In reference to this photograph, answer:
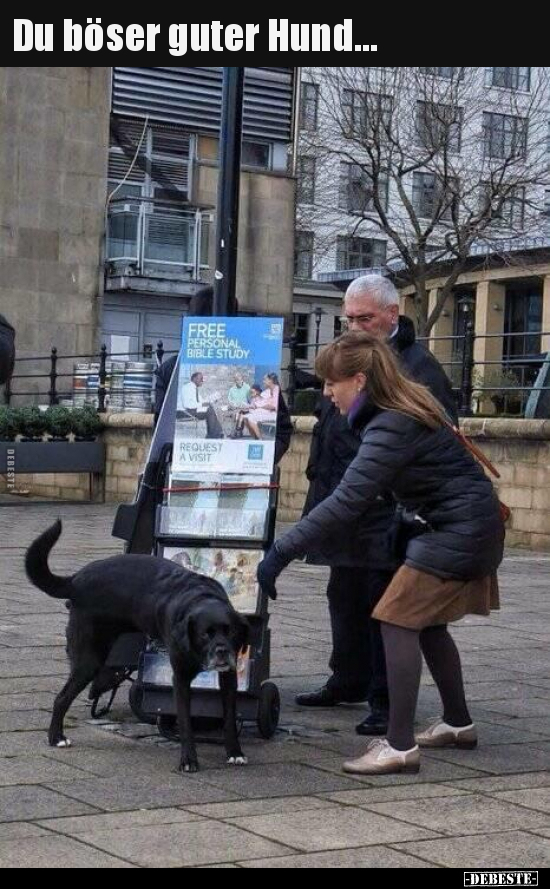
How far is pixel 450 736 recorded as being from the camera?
6371mm

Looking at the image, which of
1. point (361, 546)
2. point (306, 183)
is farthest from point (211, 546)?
point (306, 183)

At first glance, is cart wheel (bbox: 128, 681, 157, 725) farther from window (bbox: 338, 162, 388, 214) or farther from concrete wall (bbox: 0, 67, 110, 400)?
window (bbox: 338, 162, 388, 214)

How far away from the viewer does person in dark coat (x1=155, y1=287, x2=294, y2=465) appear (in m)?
6.78

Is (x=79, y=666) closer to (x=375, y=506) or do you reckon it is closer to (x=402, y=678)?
(x=402, y=678)

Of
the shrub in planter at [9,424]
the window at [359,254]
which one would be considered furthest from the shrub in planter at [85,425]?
the window at [359,254]

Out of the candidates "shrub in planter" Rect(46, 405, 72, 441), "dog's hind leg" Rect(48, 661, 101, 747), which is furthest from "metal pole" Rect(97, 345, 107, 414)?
"dog's hind leg" Rect(48, 661, 101, 747)

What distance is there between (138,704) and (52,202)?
72.4 feet

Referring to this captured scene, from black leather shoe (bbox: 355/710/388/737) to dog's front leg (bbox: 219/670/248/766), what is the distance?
798mm

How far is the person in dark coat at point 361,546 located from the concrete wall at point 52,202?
1993cm

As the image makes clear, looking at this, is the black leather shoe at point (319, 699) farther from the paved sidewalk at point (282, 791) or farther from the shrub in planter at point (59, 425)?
the shrub in planter at point (59, 425)

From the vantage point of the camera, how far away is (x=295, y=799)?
5.39 meters

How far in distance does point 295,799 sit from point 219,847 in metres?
0.77
